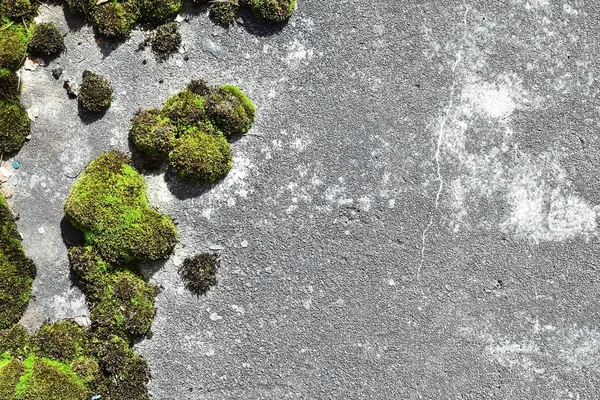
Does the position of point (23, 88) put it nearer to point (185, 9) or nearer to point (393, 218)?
point (185, 9)

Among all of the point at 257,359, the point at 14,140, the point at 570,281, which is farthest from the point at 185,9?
the point at 570,281

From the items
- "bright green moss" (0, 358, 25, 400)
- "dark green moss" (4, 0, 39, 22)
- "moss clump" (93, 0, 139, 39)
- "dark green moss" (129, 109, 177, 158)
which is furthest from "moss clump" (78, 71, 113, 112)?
"bright green moss" (0, 358, 25, 400)

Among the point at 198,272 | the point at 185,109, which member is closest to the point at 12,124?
the point at 185,109

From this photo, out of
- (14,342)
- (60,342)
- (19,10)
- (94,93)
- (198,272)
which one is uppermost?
(19,10)

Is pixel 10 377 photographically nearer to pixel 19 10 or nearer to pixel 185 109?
pixel 185 109

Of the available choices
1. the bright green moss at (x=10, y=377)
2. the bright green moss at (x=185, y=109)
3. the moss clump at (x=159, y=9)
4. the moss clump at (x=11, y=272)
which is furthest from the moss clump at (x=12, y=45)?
the bright green moss at (x=10, y=377)

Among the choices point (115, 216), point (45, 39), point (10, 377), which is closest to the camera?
point (10, 377)
